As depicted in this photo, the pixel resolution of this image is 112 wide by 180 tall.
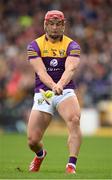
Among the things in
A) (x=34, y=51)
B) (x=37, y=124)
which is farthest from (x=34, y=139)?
(x=34, y=51)

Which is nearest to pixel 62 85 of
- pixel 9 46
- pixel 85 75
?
pixel 85 75

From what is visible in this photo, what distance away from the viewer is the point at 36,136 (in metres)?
13.0

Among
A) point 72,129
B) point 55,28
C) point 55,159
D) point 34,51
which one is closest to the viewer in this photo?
point 72,129

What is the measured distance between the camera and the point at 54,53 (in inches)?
510

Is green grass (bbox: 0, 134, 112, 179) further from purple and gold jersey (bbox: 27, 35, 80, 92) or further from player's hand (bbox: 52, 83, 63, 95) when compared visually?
purple and gold jersey (bbox: 27, 35, 80, 92)

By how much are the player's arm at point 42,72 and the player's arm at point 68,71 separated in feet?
0.50

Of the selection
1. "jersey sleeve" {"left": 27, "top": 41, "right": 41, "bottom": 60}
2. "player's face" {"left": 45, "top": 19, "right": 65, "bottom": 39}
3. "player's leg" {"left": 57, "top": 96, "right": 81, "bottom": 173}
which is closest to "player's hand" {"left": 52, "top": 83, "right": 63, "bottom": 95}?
"player's leg" {"left": 57, "top": 96, "right": 81, "bottom": 173}

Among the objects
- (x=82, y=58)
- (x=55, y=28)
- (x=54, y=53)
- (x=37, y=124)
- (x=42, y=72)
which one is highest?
(x=55, y=28)

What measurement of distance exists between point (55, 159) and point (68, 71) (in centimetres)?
502

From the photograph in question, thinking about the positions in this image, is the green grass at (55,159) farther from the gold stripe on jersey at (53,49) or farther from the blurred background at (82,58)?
the gold stripe on jersey at (53,49)

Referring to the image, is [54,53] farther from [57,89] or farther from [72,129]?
[72,129]

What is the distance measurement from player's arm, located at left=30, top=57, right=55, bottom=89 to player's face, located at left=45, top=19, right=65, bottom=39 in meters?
0.43

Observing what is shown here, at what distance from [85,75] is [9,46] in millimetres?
3364

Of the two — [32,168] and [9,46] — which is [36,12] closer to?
[9,46]
